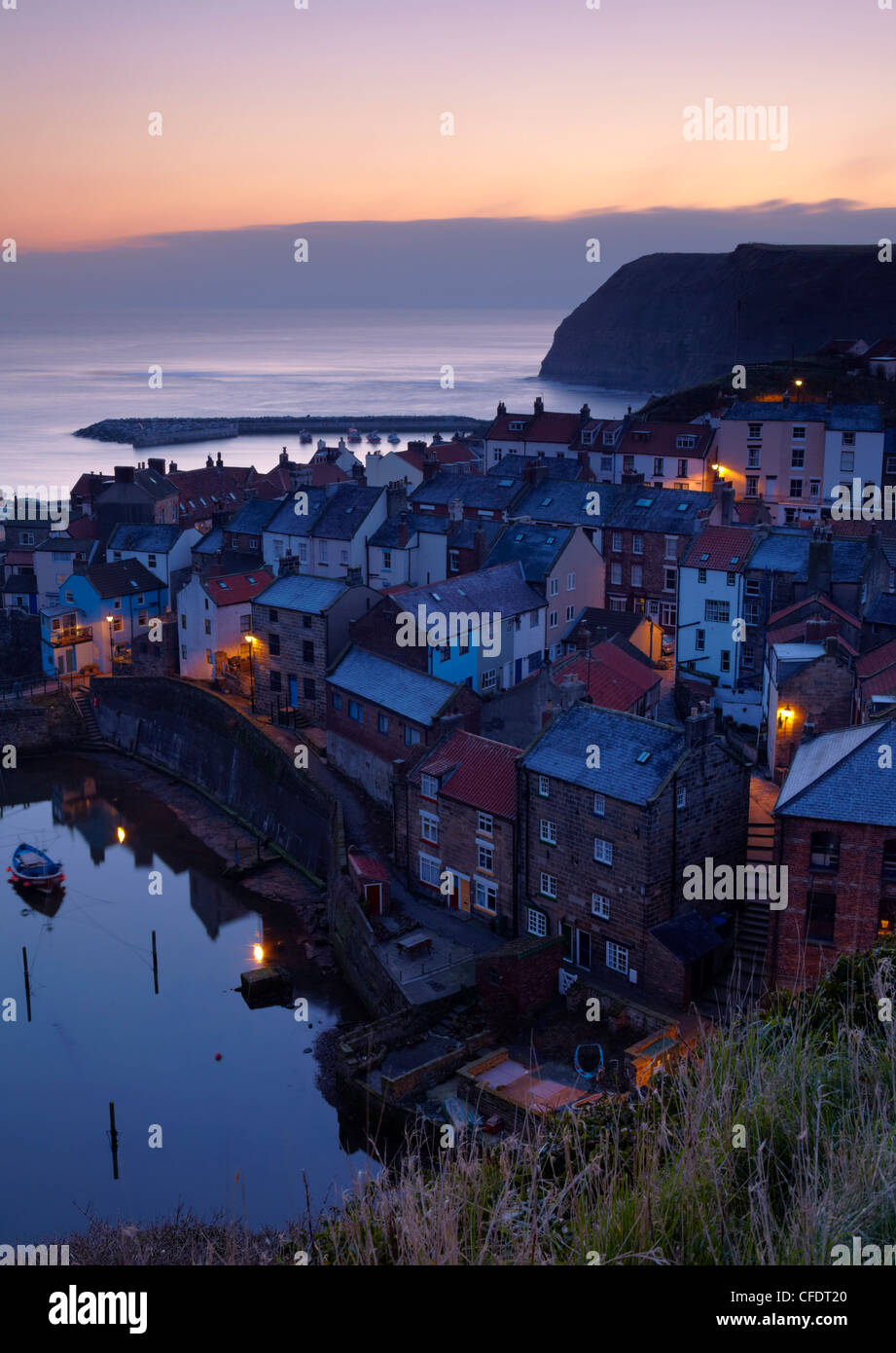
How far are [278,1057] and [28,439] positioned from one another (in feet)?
561

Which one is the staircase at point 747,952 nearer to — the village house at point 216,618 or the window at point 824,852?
the window at point 824,852

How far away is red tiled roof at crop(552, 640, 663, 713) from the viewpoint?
3941 centimetres

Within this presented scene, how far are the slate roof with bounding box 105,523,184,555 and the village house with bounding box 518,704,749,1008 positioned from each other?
39.4 meters

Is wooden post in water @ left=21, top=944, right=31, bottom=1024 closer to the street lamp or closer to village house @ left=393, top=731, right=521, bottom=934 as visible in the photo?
village house @ left=393, top=731, right=521, bottom=934

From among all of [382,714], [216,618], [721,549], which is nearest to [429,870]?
[382,714]

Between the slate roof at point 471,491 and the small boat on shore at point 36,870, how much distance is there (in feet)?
97.8

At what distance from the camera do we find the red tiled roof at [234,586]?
5591 centimetres

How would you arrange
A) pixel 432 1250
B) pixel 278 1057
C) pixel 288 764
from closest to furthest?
pixel 432 1250, pixel 278 1057, pixel 288 764

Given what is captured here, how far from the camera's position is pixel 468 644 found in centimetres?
4744

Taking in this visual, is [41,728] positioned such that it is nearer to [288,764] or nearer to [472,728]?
[288,764]

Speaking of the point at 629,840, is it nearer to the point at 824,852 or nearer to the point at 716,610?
the point at 824,852

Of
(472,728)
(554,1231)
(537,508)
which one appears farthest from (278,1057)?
(537,508)

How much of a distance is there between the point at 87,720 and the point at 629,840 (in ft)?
125

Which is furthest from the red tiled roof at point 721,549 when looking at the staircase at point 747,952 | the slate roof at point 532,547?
the staircase at point 747,952
